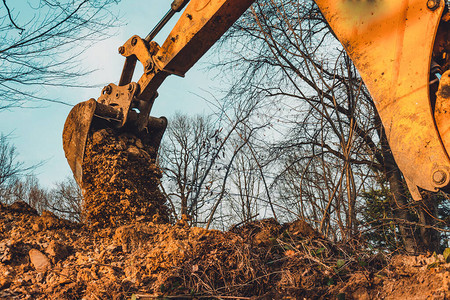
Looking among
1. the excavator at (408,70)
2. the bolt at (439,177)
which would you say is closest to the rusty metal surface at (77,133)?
the excavator at (408,70)

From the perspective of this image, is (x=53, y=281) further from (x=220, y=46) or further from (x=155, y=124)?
(x=220, y=46)

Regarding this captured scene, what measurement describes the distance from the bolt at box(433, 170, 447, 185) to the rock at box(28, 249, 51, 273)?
3366 mm

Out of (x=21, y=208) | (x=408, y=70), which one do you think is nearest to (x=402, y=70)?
(x=408, y=70)

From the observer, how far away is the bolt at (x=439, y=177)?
7.21 feet

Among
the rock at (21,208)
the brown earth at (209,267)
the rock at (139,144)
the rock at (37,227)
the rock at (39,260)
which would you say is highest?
the rock at (139,144)

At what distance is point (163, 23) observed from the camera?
5.25m

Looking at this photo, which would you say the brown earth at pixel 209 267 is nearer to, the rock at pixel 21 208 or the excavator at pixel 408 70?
the excavator at pixel 408 70

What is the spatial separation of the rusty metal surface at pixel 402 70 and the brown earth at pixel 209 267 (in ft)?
2.68

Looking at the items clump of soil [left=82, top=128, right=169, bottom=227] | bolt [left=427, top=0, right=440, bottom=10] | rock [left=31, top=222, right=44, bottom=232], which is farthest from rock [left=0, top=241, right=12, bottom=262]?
bolt [left=427, top=0, right=440, bottom=10]

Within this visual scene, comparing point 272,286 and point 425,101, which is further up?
point 425,101

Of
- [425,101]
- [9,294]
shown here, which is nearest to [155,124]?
[9,294]

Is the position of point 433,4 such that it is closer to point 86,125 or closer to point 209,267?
point 209,267

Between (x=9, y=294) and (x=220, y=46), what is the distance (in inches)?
294

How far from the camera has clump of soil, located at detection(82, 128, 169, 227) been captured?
5023mm
